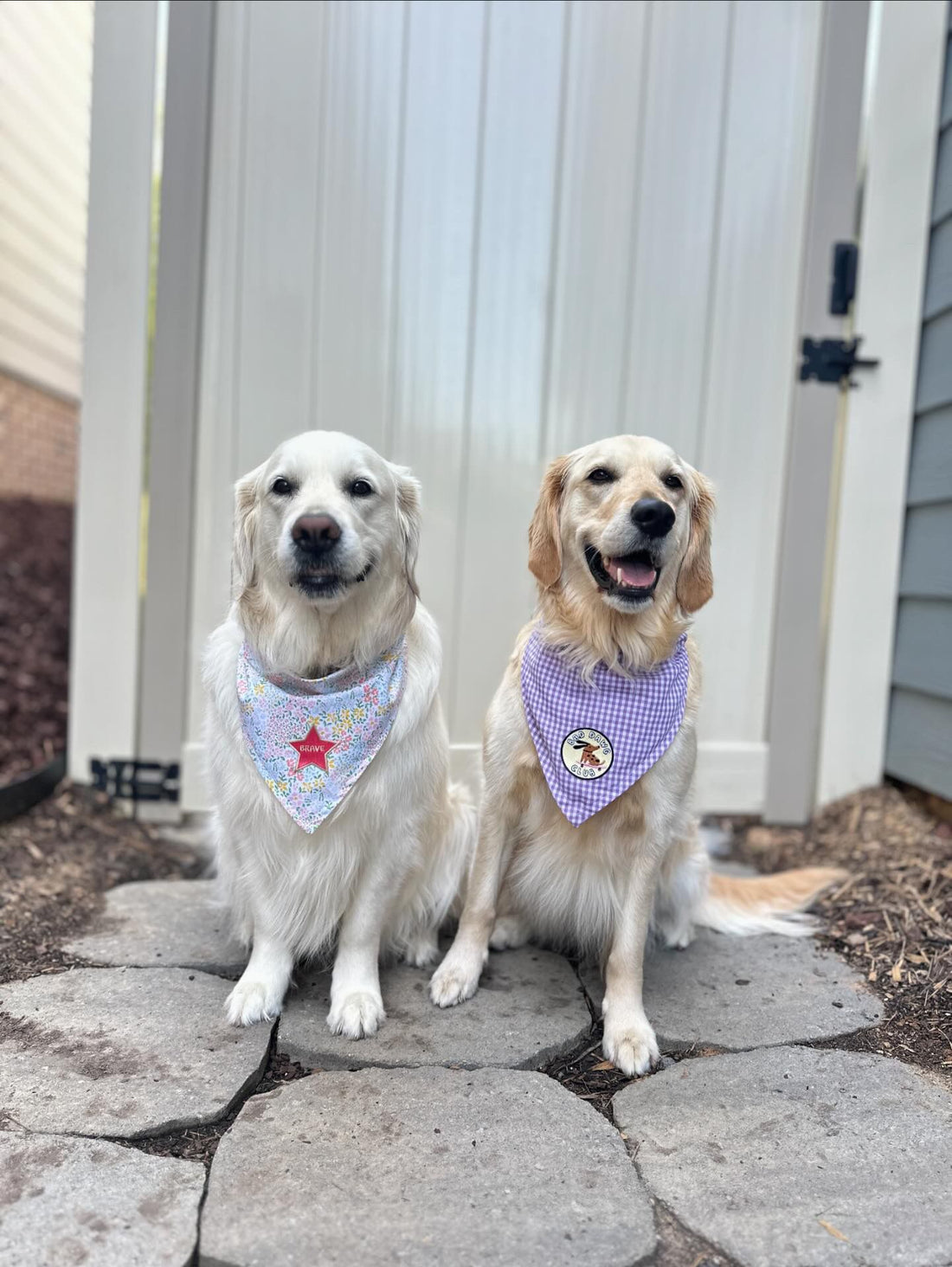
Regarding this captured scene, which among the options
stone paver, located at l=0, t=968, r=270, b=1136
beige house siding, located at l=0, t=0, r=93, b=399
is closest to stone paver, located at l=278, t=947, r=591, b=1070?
stone paver, located at l=0, t=968, r=270, b=1136

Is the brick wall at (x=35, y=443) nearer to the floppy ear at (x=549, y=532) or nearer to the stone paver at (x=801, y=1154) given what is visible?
the floppy ear at (x=549, y=532)

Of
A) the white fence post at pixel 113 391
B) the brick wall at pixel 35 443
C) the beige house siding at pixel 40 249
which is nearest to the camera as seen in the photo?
the white fence post at pixel 113 391

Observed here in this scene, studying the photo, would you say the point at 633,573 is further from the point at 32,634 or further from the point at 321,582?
the point at 32,634

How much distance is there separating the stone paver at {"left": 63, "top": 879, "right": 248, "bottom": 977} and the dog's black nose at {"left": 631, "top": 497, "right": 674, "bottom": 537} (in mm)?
1372

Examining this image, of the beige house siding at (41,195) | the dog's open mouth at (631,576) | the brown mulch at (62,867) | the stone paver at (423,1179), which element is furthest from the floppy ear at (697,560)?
the beige house siding at (41,195)

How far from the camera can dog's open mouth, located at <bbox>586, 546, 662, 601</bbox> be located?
1.92 meters

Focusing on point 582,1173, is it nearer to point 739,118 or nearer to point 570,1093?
point 570,1093

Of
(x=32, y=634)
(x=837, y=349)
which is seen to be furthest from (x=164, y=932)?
(x=837, y=349)

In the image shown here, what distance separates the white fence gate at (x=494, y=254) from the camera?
116 inches

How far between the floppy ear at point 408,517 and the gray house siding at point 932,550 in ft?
6.08

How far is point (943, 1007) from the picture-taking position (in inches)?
77.5

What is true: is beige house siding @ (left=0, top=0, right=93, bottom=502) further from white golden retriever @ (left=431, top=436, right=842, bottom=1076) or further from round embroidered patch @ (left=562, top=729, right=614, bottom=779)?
round embroidered patch @ (left=562, top=729, right=614, bottom=779)

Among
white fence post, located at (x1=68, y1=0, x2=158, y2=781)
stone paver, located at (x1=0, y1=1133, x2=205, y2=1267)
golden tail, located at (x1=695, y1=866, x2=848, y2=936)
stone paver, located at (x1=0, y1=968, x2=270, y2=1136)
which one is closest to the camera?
stone paver, located at (x1=0, y1=1133, x2=205, y2=1267)

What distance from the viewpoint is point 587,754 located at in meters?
1.97
